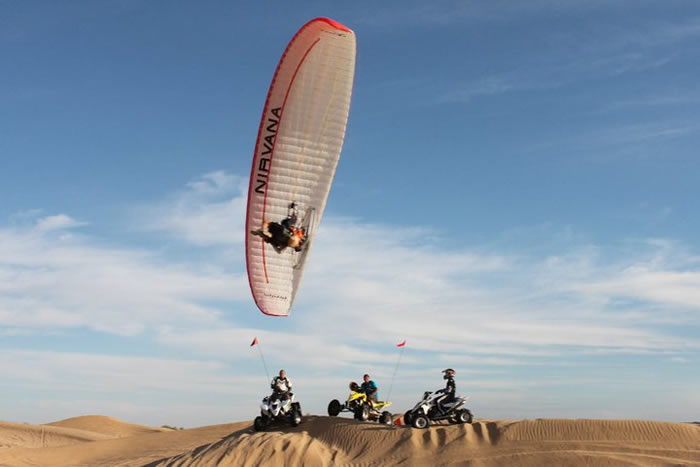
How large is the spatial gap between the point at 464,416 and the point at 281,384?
14.8ft

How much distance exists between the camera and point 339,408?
17.1m

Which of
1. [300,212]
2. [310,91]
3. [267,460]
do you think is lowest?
[267,460]

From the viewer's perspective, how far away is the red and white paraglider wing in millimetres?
14195

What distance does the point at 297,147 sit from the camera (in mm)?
14773

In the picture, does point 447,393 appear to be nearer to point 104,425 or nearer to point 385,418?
point 385,418

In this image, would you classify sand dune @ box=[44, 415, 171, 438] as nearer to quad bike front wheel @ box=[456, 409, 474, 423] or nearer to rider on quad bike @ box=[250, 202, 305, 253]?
quad bike front wheel @ box=[456, 409, 474, 423]

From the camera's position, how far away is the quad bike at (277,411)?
16267 mm

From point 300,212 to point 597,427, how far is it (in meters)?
7.98

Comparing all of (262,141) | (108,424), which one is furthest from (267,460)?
(108,424)

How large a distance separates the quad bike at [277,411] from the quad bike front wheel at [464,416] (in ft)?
12.8

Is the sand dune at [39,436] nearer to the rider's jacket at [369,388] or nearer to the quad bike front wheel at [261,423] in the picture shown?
the quad bike front wheel at [261,423]

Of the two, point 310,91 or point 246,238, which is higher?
point 310,91

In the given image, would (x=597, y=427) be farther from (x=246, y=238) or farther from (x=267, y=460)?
(x=246, y=238)

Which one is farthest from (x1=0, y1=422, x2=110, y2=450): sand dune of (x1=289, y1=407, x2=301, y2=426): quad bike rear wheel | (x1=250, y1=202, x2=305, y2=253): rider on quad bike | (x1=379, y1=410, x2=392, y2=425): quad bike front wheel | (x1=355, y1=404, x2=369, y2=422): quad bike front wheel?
(x1=250, y1=202, x2=305, y2=253): rider on quad bike
